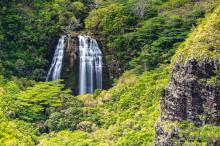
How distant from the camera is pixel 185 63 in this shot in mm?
21156

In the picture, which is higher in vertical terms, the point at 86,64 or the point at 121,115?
the point at 86,64

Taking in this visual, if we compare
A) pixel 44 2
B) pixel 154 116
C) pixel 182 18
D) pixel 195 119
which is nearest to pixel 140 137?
pixel 154 116

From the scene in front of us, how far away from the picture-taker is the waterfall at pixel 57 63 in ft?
134

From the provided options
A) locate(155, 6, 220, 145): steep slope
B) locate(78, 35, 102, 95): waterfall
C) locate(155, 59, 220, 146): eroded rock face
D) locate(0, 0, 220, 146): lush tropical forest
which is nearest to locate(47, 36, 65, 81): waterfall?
locate(0, 0, 220, 146): lush tropical forest

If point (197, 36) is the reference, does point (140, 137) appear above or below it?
below

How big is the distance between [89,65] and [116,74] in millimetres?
2125

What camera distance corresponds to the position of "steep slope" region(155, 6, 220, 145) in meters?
20.0

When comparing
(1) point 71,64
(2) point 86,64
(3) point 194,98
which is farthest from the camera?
(1) point 71,64

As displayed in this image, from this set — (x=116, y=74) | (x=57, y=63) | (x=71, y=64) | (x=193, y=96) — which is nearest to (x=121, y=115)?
(x=116, y=74)

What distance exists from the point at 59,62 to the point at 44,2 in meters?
7.90

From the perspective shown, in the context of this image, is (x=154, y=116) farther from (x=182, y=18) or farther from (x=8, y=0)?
(x=8, y=0)

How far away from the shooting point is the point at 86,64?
133 ft

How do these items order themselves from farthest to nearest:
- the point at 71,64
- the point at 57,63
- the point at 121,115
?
1. the point at 57,63
2. the point at 71,64
3. the point at 121,115

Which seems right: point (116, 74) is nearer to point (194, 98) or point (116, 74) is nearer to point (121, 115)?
point (121, 115)
